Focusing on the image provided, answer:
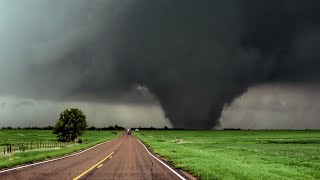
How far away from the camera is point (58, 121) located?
112 m

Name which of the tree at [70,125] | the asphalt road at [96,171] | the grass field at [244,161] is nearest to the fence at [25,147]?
the grass field at [244,161]

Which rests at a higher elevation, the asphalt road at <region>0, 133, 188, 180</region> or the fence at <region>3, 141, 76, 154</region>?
the asphalt road at <region>0, 133, 188, 180</region>

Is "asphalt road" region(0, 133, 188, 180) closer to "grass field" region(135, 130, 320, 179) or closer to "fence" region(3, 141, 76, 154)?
"grass field" region(135, 130, 320, 179)

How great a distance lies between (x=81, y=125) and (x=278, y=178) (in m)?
104

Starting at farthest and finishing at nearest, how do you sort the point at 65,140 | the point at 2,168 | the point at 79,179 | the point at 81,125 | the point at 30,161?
the point at 81,125
the point at 65,140
the point at 30,161
the point at 2,168
the point at 79,179

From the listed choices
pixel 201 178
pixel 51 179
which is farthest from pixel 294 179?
pixel 51 179

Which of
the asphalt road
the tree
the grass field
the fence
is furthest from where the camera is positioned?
the tree

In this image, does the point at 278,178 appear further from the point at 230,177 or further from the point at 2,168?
the point at 2,168

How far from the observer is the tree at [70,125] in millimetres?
109375

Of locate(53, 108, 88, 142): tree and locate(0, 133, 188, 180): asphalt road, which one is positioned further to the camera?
locate(53, 108, 88, 142): tree

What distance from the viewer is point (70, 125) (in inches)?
4355

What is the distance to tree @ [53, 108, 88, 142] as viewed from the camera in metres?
109

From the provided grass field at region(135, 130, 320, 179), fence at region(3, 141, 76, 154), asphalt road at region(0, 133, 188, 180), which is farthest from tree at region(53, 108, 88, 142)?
asphalt road at region(0, 133, 188, 180)

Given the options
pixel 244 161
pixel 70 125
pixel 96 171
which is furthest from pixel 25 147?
pixel 70 125
